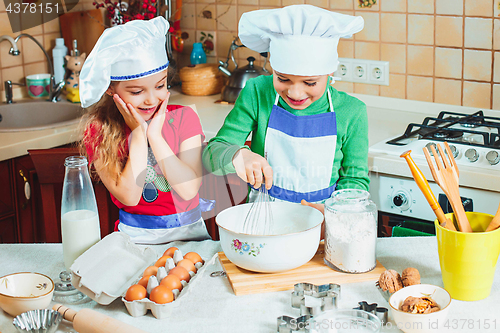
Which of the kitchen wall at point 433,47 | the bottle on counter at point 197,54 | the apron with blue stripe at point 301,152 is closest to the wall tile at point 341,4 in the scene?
the kitchen wall at point 433,47

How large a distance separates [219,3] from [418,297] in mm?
1892

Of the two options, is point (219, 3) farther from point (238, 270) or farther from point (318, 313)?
point (318, 313)

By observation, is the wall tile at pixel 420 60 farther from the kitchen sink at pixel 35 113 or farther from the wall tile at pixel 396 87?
the kitchen sink at pixel 35 113

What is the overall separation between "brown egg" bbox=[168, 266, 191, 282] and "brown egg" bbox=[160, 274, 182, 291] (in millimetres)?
20

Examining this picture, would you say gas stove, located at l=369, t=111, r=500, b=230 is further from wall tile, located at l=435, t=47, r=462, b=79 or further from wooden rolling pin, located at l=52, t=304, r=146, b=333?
wooden rolling pin, located at l=52, t=304, r=146, b=333

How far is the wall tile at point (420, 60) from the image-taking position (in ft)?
6.23

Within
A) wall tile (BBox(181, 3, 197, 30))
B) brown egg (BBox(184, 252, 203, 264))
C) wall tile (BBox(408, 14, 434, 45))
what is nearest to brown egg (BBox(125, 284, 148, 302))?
brown egg (BBox(184, 252, 203, 264))

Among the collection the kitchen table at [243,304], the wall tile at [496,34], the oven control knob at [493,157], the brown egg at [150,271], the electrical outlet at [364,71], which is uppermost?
the wall tile at [496,34]

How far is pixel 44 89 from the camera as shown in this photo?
2.31 meters

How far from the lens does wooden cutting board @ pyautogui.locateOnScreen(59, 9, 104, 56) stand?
2.38 meters

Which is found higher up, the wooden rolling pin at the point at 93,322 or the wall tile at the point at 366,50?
the wall tile at the point at 366,50

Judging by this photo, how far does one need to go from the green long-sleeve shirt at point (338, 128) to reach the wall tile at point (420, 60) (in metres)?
0.81

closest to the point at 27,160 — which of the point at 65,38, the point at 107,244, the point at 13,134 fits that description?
the point at 13,134

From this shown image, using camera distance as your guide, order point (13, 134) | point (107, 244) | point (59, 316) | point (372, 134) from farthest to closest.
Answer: point (13, 134) < point (372, 134) < point (107, 244) < point (59, 316)
